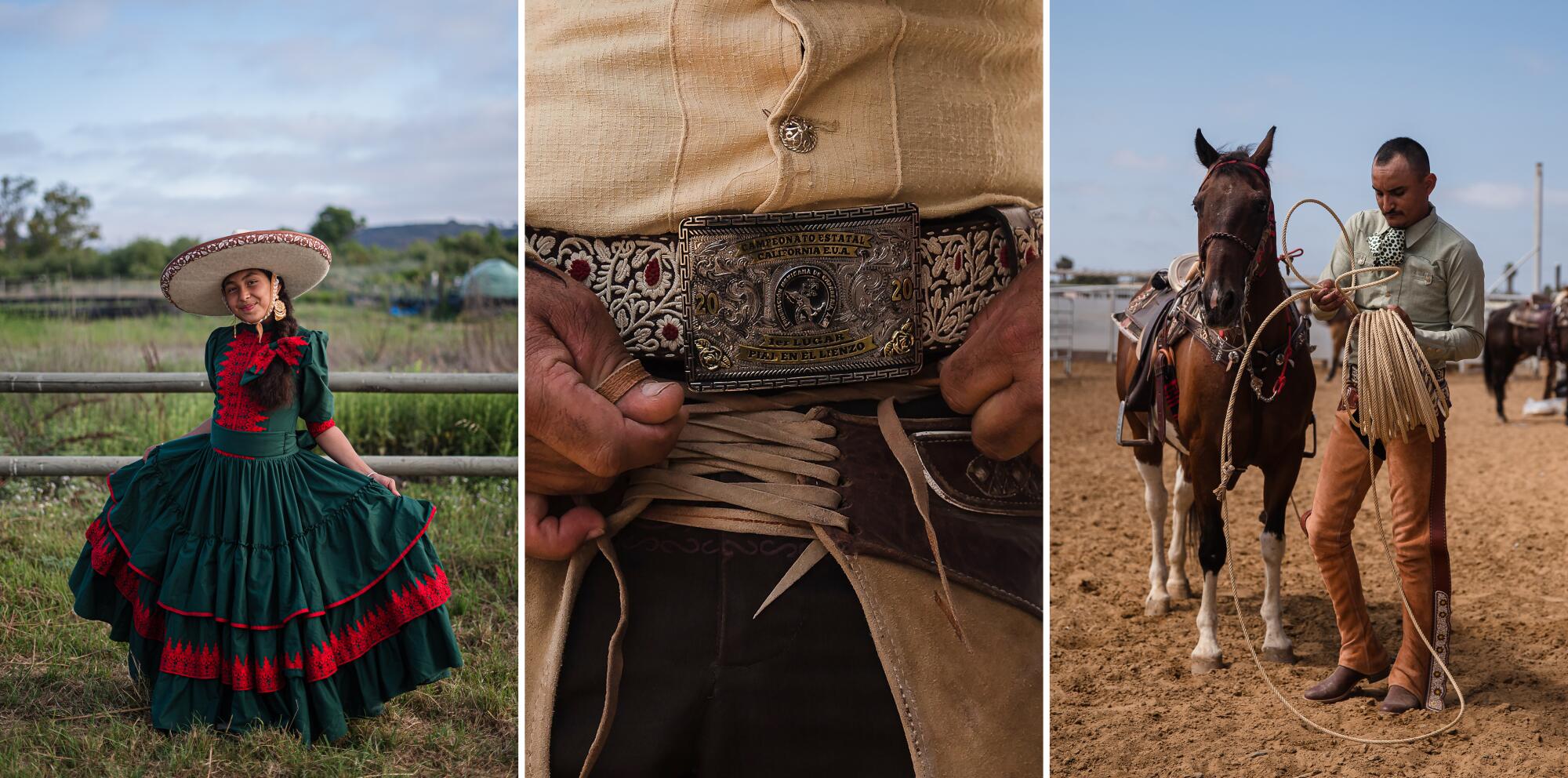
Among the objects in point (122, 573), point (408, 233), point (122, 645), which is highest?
point (408, 233)

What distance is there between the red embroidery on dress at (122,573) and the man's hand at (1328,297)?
367 centimetres

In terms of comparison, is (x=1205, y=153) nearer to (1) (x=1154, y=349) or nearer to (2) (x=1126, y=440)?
(1) (x=1154, y=349)

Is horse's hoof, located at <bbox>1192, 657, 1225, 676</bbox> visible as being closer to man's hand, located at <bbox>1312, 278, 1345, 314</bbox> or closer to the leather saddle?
the leather saddle

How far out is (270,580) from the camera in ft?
10.7

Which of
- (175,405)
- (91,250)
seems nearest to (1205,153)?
(175,405)

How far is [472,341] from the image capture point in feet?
30.8

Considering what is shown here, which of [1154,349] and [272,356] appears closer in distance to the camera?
[272,356]

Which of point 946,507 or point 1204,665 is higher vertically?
point 946,507

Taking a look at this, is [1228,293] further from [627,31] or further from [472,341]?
[472,341]

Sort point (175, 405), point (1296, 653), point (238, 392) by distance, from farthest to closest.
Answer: point (175, 405) < point (1296, 653) < point (238, 392)

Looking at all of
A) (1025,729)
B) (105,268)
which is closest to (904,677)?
(1025,729)

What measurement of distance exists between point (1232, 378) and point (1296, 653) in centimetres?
145

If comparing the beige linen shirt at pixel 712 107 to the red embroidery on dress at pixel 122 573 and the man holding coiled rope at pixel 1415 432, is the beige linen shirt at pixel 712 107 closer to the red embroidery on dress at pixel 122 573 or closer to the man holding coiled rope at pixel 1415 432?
the man holding coiled rope at pixel 1415 432

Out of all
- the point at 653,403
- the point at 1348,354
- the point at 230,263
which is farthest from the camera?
the point at 1348,354
